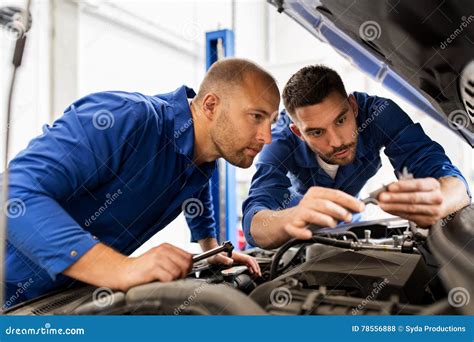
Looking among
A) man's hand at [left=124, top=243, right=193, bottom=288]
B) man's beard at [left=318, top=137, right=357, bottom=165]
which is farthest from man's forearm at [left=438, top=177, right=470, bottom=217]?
man's hand at [left=124, top=243, right=193, bottom=288]

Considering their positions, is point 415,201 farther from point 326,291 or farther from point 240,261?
point 240,261

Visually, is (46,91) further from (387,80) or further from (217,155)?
(387,80)

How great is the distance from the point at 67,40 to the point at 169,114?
3.46 ft

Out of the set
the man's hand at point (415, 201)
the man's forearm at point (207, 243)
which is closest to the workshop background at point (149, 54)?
the man's hand at point (415, 201)

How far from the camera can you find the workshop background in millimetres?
1349

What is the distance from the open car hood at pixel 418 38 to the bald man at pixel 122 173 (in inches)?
8.8

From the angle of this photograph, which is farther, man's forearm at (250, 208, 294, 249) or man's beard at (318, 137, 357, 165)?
man's beard at (318, 137, 357, 165)

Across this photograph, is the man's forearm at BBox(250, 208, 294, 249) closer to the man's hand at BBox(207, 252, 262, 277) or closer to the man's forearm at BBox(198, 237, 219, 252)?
the man's hand at BBox(207, 252, 262, 277)

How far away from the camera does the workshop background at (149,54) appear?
135 centimetres

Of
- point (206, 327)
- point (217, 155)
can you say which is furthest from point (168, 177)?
point (206, 327)

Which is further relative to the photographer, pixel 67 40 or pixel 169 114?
pixel 67 40

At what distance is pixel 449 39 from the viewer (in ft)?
2.24

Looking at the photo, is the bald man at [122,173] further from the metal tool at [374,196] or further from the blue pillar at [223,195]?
the blue pillar at [223,195]

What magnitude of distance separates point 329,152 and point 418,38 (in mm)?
348
